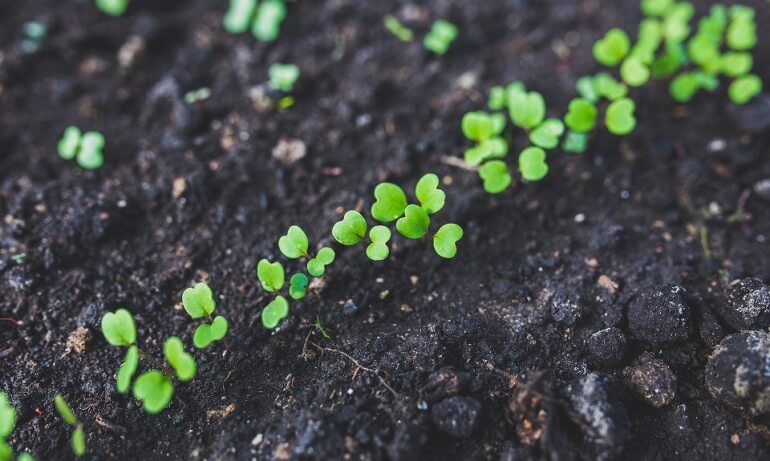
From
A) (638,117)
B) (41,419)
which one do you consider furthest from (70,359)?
(638,117)

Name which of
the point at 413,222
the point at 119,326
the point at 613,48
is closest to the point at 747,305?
the point at 413,222

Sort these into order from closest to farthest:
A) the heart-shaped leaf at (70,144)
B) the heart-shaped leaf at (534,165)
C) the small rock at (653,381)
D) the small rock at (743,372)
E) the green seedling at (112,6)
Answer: the small rock at (743,372) < the small rock at (653,381) < the heart-shaped leaf at (534,165) < the heart-shaped leaf at (70,144) < the green seedling at (112,6)

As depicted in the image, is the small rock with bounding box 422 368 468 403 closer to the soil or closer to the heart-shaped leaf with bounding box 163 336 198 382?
the soil

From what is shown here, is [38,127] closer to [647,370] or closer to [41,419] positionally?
[41,419]

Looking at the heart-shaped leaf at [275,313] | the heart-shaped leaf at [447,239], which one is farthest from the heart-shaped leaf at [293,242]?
the heart-shaped leaf at [447,239]

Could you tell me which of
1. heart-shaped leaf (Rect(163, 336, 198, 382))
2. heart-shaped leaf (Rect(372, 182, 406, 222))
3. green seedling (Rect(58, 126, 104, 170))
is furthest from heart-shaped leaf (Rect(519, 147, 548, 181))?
green seedling (Rect(58, 126, 104, 170))

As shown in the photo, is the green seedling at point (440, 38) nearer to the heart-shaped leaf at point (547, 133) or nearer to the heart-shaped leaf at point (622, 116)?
the heart-shaped leaf at point (547, 133)

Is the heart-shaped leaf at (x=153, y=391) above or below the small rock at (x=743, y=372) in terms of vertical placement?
above

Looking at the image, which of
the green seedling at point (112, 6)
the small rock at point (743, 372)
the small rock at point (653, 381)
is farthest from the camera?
the green seedling at point (112, 6)
